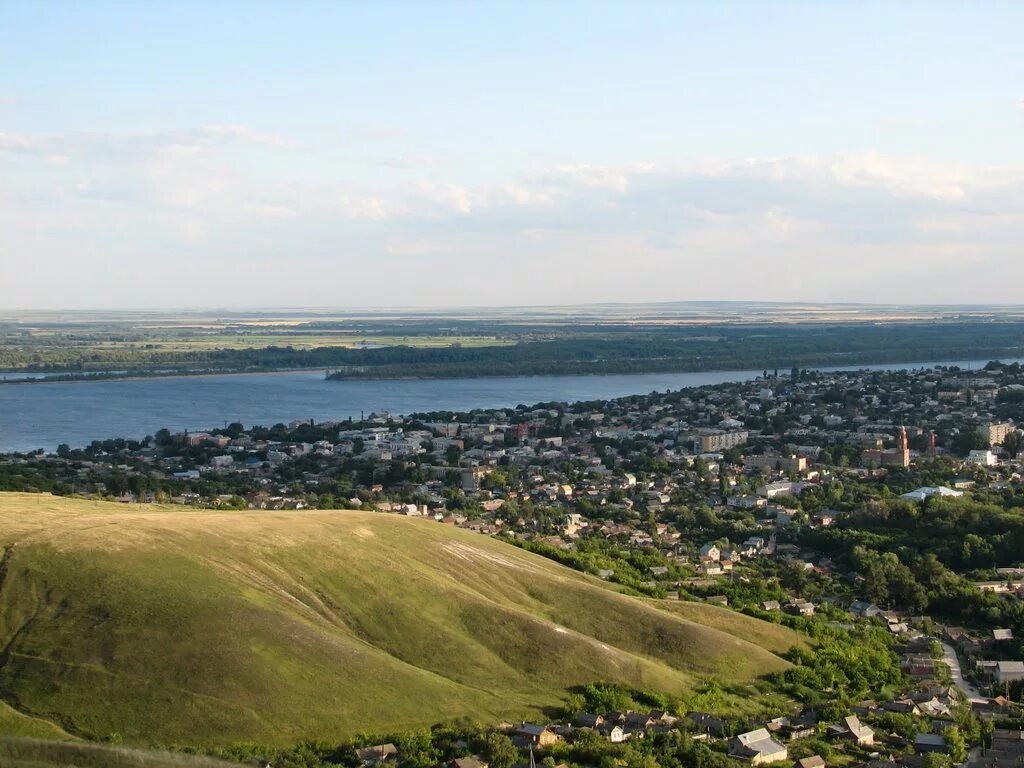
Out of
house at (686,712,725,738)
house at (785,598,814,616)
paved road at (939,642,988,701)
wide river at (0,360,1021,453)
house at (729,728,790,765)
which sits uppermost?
wide river at (0,360,1021,453)

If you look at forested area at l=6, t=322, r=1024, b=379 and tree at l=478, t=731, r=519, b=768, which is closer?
tree at l=478, t=731, r=519, b=768

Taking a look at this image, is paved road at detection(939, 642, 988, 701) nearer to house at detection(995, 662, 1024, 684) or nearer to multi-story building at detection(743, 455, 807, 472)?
house at detection(995, 662, 1024, 684)

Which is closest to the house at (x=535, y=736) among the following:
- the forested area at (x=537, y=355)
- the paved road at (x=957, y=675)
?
the paved road at (x=957, y=675)

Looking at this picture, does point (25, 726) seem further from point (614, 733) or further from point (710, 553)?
point (710, 553)

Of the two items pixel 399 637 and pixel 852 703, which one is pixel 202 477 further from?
pixel 852 703

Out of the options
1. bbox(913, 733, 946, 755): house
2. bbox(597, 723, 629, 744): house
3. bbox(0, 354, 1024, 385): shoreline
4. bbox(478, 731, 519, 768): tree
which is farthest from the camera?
bbox(0, 354, 1024, 385): shoreline

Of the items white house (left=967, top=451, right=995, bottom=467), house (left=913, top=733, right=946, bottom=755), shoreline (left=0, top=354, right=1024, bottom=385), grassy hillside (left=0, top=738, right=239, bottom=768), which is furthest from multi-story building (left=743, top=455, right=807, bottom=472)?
shoreline (left=0, top=354, right=1024, bottom=385)

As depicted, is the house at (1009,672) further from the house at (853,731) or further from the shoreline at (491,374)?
the shoreline at (491,374)

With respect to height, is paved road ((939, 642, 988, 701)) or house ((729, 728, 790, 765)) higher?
house ((729, 728, 790, 765))
